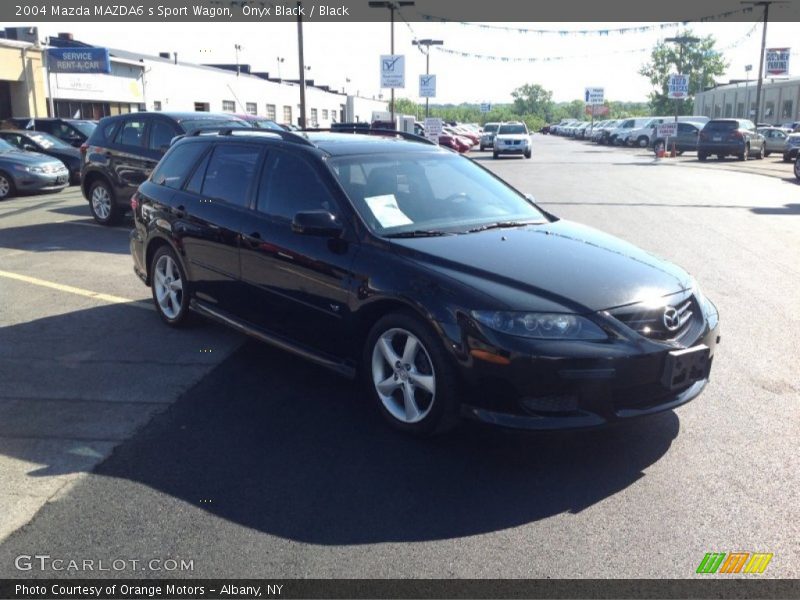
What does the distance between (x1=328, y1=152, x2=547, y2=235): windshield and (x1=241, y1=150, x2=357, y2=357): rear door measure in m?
0.20

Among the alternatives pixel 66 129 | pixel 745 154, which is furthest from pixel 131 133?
pixel 745 154

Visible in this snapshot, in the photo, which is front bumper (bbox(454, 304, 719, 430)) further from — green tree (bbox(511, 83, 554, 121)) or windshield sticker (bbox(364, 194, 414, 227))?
green tree (bbox(511, 83, 554, 121))

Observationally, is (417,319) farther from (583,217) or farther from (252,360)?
(583,217)

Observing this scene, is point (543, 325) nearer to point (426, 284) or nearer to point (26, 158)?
point (426, 284)

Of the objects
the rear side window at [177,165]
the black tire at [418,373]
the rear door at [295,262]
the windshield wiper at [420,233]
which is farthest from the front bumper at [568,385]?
the rear side window at [177,165]

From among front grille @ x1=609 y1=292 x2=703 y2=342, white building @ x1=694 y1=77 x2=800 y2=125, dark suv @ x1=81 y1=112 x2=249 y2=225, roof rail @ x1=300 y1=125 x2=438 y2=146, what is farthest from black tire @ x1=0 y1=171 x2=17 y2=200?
white building @ x1=694 y1=77 x2=800 y2=125

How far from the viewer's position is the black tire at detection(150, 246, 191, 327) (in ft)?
20.9

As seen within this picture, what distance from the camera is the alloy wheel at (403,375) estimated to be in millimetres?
4207

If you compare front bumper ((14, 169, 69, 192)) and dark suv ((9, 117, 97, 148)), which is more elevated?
dark suv ((9, 117, 97, 148))

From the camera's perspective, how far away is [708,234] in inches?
452

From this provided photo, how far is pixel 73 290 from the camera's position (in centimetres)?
812

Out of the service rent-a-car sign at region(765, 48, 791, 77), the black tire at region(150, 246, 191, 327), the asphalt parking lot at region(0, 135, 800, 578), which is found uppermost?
the service rent-a-car sign at region(765, 48, 791, 77)

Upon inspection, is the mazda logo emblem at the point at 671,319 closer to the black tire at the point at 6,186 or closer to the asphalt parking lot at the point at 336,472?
the asphalt parking lot at the point at 336,472
